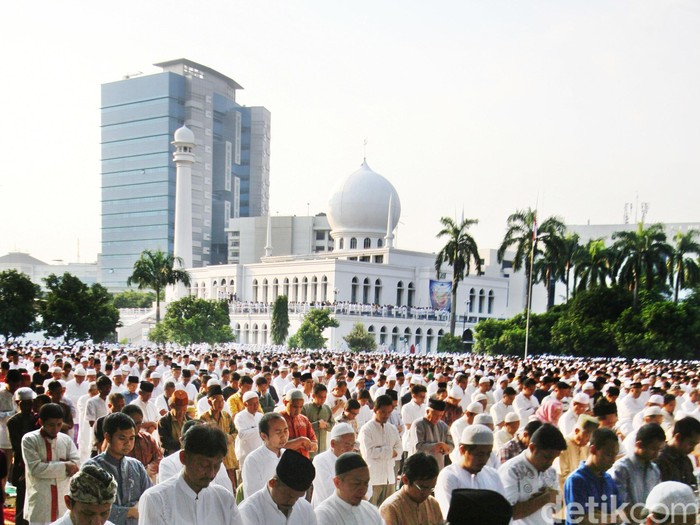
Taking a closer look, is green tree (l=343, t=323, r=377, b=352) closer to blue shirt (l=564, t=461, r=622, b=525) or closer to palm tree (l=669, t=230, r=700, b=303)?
palm tree (l=669, t=230, r=700, b=303)

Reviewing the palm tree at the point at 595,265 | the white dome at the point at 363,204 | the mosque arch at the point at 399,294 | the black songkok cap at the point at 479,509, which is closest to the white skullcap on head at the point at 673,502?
the black songkok cap at the point at 479,509

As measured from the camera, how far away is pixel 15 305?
39344 mm

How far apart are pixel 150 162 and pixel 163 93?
9664 mm

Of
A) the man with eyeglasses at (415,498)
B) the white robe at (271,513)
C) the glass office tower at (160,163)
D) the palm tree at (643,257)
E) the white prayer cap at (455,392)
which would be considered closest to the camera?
the white robe at (271,513)

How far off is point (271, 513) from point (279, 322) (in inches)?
1891

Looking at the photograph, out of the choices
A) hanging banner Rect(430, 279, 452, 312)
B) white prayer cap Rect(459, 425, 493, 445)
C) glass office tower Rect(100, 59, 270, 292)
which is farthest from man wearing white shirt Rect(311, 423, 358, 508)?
glass office tower Rect(100, 59, 270, 292)

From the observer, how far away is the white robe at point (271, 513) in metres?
4.28

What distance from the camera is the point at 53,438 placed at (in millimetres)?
6281

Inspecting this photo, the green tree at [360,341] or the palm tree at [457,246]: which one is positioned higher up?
the palm tree at [457,246]

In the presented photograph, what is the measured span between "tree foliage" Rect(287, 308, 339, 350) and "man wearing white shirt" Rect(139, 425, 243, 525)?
4435 cm

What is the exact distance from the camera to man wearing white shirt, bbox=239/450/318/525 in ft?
13.9

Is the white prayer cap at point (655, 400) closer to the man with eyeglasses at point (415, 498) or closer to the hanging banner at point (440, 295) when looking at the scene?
the man with eyeglasses at point (415, 498)

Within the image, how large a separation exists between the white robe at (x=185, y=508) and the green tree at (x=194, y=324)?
42520mm

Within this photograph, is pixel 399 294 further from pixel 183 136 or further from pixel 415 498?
pixel 415 498
